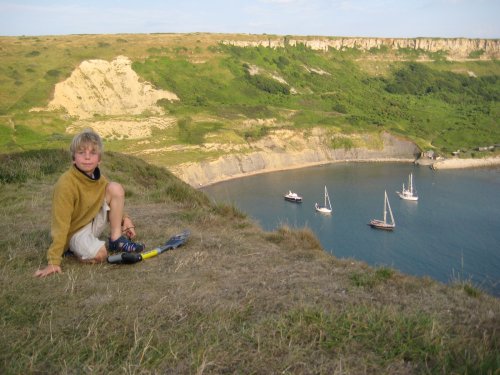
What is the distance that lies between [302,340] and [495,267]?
97.0 ft

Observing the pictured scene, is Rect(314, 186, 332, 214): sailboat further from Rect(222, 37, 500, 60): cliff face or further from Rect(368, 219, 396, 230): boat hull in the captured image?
Rect(222, 37, 500, 60): cliff face

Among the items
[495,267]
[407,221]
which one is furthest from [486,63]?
[495,267]

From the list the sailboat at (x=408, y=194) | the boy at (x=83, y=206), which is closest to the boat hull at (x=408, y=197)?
the sailboat at (x=408, y=194)

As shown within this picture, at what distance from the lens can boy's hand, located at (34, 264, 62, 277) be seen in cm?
428

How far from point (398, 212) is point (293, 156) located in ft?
86.1

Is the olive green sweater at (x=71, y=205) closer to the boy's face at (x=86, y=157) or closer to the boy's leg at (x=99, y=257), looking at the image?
the boy's face at (x=86, y=157)

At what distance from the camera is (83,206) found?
4.95m

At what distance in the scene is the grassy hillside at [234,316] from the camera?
2855 millimetres

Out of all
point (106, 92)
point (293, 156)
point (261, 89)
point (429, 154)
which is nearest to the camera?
point (293, 156)

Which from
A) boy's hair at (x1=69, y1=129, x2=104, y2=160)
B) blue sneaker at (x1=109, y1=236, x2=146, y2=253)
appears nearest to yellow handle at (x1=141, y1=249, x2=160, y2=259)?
blue sneaker at (x1=109, y1=236, x2=146, y2=253)

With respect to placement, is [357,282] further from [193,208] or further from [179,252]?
[193,208]

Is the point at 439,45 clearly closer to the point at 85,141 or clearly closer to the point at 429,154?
the point at 429,154

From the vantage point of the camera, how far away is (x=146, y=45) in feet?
269

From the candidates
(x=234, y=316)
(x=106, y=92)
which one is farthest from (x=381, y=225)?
(x=106, y=92)
